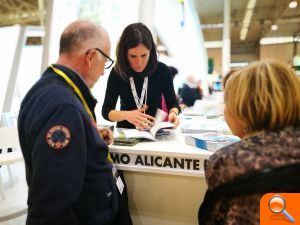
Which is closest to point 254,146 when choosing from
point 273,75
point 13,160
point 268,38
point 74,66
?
point 273,75

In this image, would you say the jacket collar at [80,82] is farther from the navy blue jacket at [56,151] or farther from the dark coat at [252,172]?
the dark coat at [252,172]

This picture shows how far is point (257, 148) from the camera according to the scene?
2.30 feet

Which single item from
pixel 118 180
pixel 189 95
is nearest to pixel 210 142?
pixel 118 180

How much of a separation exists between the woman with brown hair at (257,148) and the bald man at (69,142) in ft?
1.29

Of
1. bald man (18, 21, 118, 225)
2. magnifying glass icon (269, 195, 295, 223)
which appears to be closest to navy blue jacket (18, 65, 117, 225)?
bald man (18, 21, 118, 225)

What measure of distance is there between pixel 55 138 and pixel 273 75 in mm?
614

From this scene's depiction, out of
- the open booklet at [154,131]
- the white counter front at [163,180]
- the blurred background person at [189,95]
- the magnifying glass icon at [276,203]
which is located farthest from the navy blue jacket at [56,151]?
the blurred background person at [189,95]

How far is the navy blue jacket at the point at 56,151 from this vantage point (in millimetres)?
832

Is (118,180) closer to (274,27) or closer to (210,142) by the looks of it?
(210,142)

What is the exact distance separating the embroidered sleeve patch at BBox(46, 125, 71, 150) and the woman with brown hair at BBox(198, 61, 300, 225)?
0.41 meters

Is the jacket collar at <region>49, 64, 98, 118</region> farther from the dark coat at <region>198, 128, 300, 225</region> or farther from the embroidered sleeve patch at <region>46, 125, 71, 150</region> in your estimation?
the dark coat at <region>198, 128, 300, 225</region>

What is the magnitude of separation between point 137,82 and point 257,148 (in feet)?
3.55

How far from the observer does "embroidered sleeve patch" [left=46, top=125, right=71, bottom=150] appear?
83 centimetres

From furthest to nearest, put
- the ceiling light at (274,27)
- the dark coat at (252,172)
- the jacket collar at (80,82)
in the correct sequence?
the ceiling light at (274,27), the jacket collar at (80,82), the dark coat at (252,172)
